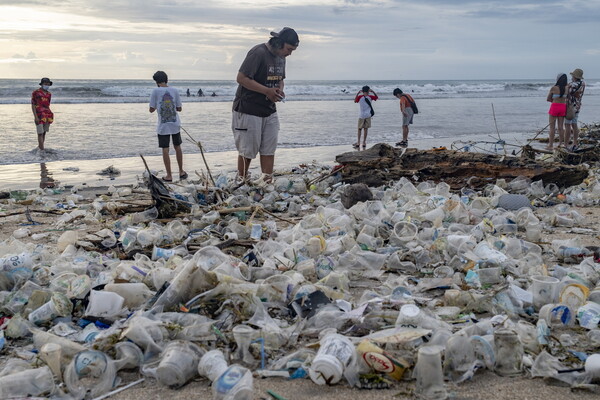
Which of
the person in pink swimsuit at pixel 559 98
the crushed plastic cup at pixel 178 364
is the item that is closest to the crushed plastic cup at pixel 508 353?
the crushed plastic cup at pixel 178 364

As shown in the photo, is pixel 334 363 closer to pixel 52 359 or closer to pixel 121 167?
pixel 52 359

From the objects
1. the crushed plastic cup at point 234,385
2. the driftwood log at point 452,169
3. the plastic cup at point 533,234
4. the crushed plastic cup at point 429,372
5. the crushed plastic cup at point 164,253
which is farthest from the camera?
the driftwood log at point 452,169

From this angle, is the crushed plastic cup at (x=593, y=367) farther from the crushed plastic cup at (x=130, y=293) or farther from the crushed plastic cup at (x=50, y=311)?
the crushed plastic cup at (x=50, y=311)

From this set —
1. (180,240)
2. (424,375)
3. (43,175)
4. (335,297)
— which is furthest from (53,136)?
(424,375)

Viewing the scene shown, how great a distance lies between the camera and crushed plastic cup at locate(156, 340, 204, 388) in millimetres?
2334

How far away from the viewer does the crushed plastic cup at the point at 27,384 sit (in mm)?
2252

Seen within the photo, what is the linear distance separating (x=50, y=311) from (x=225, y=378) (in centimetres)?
129

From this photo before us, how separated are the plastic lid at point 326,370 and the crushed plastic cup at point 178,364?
535 millimetres

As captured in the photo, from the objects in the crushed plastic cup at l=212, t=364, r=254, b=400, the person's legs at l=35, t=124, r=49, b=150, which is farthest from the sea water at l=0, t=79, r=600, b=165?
the crushed plastic cup at l=212, t=364, r=254, b=400

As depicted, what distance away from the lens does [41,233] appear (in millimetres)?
5137

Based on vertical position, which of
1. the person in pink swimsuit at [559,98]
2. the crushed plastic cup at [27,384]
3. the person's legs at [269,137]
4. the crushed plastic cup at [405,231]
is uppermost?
the person in pink swimsuit at [559,98]

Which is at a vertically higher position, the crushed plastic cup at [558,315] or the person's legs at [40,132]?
the person's legs at [40,132]

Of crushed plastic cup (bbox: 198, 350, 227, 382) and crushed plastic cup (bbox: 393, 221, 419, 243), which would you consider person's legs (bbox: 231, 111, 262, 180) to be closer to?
crushed plastic cup (bbox: 393, 221, 419, 243)

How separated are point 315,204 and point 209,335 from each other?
11.7ft
